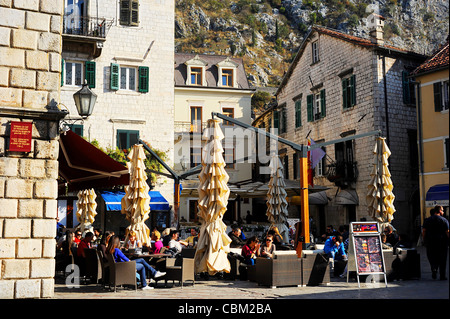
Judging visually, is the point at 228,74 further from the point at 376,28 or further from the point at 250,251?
the point at 250,251

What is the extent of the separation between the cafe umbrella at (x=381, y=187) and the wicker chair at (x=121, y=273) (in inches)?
305

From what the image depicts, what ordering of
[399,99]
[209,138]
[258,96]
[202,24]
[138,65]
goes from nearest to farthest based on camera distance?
[209,138] → [399,99] → [138,65] → [258,96] → [202,24]

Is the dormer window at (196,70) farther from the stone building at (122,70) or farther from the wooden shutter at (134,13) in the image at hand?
the wooden shutter at (134,13)

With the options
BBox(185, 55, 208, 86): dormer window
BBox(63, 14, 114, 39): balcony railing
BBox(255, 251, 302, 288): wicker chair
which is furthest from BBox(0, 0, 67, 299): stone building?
BBox(185, 55, 208, 86): dormer window

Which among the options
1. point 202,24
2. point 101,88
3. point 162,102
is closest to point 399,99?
point 162,102

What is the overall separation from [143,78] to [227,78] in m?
10.1

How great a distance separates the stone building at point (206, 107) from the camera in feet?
115

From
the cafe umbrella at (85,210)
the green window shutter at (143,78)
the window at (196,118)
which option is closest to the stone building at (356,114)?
the window at (196,118)

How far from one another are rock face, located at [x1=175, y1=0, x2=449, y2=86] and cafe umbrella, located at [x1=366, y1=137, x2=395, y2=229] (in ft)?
203

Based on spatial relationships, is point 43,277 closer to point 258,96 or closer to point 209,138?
point 209,138

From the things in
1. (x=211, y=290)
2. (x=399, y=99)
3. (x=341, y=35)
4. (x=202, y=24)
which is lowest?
(x=211, y=290)

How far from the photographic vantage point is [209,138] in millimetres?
11352

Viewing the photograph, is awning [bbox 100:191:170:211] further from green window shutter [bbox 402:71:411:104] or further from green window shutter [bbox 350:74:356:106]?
green window shutter [bbox 402:71:411:104]
